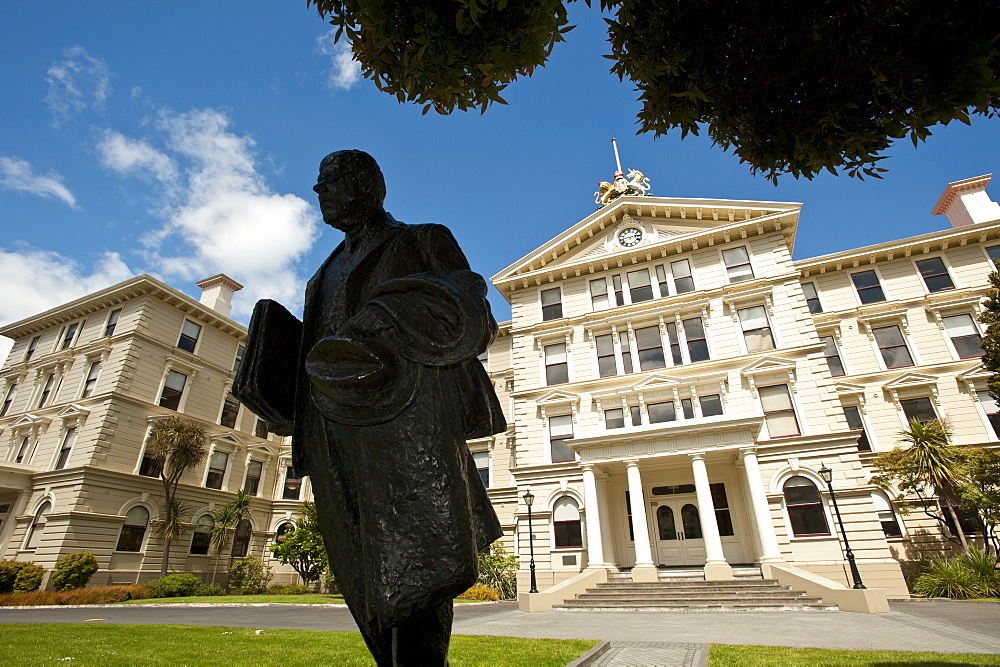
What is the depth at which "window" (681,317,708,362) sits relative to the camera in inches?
900

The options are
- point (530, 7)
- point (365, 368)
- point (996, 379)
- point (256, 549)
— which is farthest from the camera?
point (256, 549)

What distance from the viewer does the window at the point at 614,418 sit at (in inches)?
905

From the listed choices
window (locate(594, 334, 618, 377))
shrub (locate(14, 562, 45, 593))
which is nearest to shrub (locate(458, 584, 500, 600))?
window (locate(594, 334, 618, 377))

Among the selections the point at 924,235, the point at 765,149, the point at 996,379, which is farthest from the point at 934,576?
the point at 765,149

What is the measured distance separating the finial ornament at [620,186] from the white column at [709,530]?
18.4 metres

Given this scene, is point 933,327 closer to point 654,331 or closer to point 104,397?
point 654,331

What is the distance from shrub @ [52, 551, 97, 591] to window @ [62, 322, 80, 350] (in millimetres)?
15232

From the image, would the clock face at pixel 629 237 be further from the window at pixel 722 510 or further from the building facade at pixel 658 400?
the window at pixel 722 510

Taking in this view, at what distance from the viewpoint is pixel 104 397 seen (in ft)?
86.0

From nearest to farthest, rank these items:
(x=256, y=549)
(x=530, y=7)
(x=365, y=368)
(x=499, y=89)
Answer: (x=365, y=368), (x=530, y=7), (x=499, y=89), (x=256, y=549)

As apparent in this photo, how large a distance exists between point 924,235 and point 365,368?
31481mm

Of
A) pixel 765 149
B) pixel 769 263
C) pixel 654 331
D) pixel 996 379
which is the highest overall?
pixel 769 263

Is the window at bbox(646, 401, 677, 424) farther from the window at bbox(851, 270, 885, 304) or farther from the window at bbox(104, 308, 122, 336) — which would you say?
the window at bbox(104, 308, 122, 336)

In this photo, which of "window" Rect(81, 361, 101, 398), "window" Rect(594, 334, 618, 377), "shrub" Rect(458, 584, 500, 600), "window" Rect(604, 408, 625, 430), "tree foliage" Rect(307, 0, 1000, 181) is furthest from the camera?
"window" Rect(81, 361, 101, 398)
